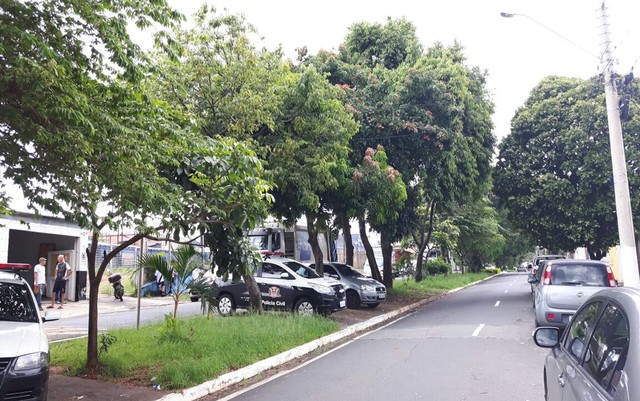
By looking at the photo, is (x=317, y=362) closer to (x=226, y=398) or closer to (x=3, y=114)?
(x=226, y=398)

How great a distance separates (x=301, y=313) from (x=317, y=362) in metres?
5.06

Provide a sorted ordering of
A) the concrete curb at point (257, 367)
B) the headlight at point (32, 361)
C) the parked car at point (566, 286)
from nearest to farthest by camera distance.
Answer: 1. the headlight at point (32, 361)
2. the concrete curb at point (257, 367)
3. the parked car at point (566, 286)

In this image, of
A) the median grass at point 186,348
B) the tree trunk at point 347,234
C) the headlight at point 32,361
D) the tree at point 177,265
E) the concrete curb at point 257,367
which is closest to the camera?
the headlight at point 32,361

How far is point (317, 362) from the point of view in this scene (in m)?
9.92

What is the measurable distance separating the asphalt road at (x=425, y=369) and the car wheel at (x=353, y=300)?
13.7 ft

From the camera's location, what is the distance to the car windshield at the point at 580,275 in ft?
37.6

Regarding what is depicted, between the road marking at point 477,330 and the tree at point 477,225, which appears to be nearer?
the road marking at point 477,330

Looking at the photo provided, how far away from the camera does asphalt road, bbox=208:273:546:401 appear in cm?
724

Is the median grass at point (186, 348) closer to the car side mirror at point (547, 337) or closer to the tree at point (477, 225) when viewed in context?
the car side mirror at point (547, 337)

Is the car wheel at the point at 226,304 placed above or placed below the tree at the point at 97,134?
below

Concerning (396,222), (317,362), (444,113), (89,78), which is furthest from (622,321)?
(396,222)

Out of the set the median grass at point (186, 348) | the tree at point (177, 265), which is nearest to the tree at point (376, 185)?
the median grass at point (186, 348)

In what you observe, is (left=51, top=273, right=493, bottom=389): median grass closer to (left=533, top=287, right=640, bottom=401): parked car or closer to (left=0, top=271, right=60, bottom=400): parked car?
(left=0, top=271, right=60, bottom=400): parked car

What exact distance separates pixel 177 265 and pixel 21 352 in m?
4.79
